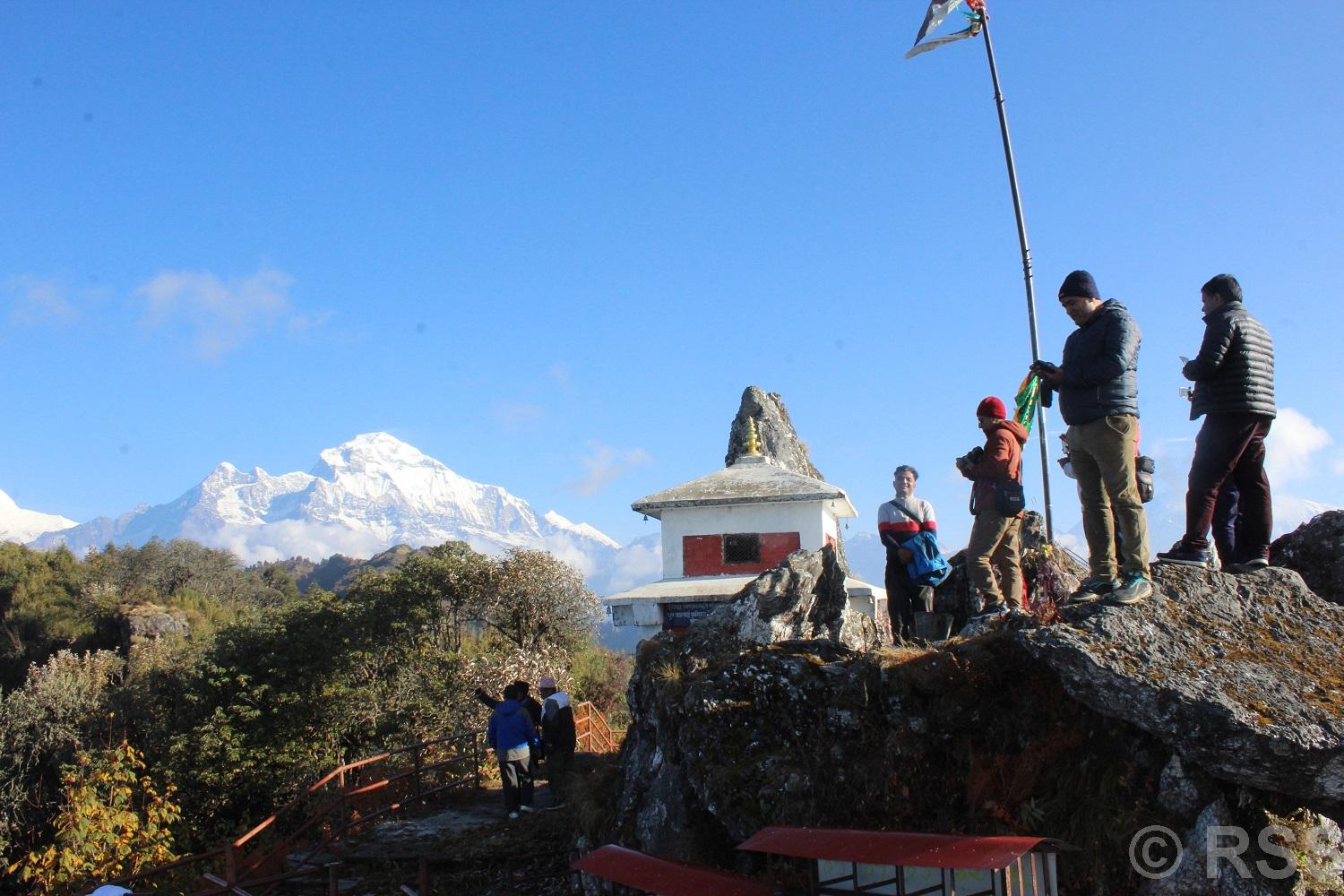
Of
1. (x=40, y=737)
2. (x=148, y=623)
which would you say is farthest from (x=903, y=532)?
(x=148, y=623)

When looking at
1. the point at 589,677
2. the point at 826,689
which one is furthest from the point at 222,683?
the point at 826,689

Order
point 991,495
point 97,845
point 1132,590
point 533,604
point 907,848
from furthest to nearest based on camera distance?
point 533,604 → point 97,845 → point 991,495 → point 1132,590 → point 907,848

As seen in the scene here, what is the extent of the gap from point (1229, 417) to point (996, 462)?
185 cm

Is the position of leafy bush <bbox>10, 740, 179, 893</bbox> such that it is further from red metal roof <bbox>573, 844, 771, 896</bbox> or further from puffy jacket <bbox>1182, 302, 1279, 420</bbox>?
puffy jacket <bbox>1182, 302, 1279, 420</bbox>

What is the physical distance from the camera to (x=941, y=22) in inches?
564

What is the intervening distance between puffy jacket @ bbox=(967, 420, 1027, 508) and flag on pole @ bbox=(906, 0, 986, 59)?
23.8 ft

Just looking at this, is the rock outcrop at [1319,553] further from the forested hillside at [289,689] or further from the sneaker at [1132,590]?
the forested hillside at [289,689]

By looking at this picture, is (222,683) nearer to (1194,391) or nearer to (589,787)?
(589,787)

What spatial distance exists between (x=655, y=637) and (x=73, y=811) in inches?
546

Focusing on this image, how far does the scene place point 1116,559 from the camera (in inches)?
299

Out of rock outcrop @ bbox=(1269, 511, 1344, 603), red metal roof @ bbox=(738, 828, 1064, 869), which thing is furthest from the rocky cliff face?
rock outcrop @ bbox=(1269, 511, 1344, 603)

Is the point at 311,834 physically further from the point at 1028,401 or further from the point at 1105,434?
the point at 1105,434

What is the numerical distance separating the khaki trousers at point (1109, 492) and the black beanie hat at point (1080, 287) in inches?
39.0

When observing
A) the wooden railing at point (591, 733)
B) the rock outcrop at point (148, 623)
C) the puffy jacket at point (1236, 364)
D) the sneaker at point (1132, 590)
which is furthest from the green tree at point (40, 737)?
the puffy jacket at point (1236, 364)
